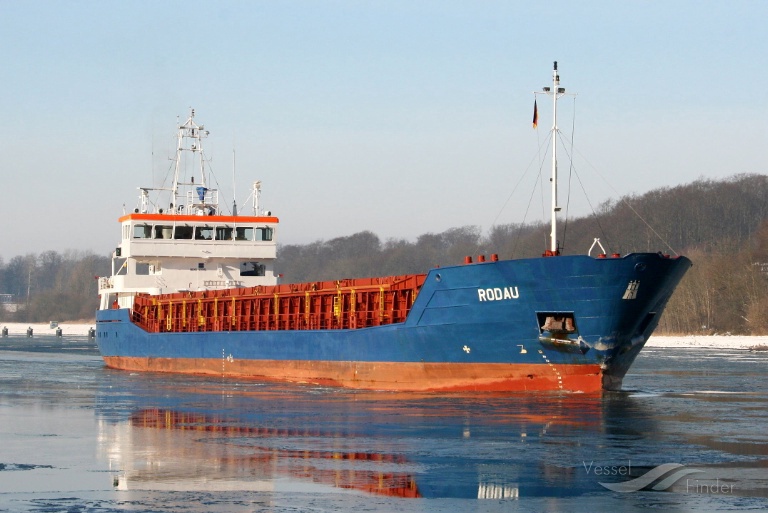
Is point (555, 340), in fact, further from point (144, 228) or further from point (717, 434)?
point (144, 228)

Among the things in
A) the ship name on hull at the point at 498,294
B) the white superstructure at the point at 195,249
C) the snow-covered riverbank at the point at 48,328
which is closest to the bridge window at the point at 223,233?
the white superstructure at the point at 195,249

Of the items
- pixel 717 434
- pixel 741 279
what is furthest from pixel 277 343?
pixel 741 279

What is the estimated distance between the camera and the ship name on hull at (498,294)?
78.1ft

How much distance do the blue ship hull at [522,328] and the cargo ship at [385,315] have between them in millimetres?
28

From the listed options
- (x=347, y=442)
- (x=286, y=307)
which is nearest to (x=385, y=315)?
(x=286, y=307)

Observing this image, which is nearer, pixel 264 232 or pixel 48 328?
pixel 264 232

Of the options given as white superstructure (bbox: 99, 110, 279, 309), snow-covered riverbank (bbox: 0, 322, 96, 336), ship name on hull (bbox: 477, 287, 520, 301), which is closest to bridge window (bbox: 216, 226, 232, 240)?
white superstructure (bbox: 99, 110, 279, 309)

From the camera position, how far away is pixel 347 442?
16297mm

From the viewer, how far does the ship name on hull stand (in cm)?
2380

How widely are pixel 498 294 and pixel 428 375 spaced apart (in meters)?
3.25

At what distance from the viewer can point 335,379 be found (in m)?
29.3

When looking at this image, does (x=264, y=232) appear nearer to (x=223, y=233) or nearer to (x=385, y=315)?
(x=223, y=233)

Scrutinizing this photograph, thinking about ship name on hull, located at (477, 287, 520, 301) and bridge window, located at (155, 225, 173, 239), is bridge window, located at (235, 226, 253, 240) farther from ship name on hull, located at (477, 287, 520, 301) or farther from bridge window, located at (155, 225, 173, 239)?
ship name on hull, located at (477, 287, 520, 301)

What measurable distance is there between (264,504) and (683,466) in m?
5.69
